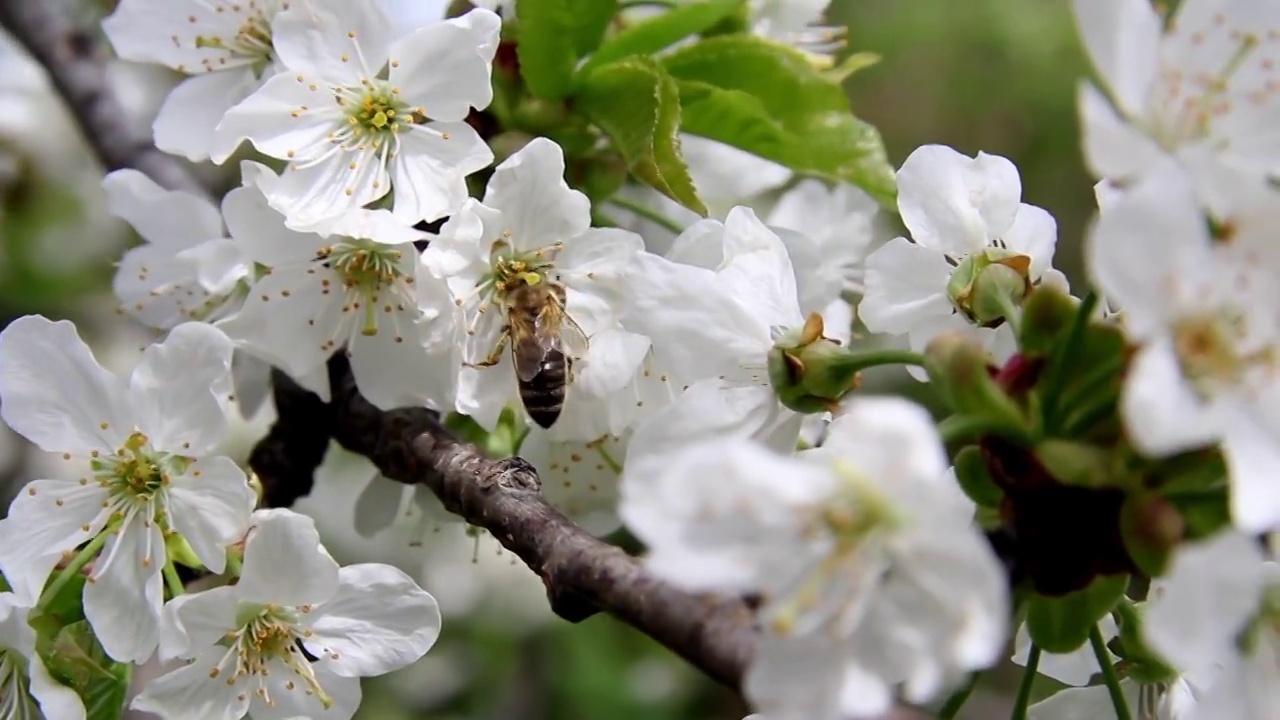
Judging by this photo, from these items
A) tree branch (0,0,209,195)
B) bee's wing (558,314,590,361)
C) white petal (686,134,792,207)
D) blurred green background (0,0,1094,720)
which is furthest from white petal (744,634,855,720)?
blurred green background (0,0,1094,720)

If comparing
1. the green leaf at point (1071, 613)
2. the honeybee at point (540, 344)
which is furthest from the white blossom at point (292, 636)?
the green leaf at point (1071, 613)

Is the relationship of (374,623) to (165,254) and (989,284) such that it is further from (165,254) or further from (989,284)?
(989,284)

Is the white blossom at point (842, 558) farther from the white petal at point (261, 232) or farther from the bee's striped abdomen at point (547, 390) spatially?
the white petal at point (261, 232)

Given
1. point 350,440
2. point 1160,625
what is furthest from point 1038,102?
point 1160,625

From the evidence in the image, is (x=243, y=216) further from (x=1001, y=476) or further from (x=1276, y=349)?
(x=1276, y=349)

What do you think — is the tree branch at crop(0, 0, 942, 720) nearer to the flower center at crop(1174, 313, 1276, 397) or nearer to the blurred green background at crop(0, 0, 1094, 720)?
the flower center at crop(1174, 313, 1276, 397)
